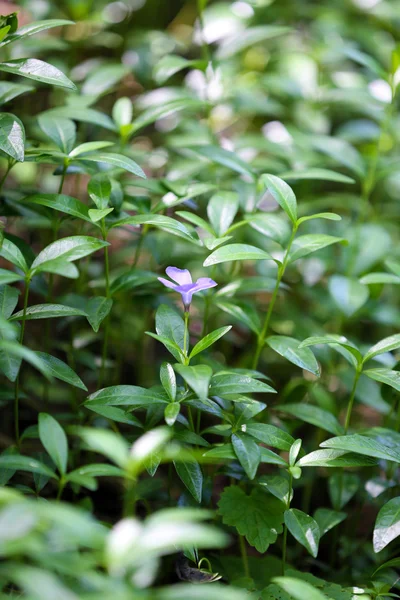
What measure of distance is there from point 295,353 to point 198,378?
0.31m

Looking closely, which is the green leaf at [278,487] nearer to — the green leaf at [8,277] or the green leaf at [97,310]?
the green leaf at [97,310]

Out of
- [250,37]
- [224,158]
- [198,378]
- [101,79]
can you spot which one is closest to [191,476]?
[198,378]

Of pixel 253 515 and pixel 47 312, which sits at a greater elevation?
pixel 47 312

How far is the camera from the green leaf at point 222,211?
122 cm

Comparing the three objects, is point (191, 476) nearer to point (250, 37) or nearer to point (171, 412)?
point (171, 412)

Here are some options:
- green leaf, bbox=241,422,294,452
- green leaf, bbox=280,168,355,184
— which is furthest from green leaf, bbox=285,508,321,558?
green leaf, bbox=280,168,355,184

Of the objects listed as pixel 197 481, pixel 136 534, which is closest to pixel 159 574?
pixel 197 481

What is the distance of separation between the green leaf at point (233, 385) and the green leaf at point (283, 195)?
319mm

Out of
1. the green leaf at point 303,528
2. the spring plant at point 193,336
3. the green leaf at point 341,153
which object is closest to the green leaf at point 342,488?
the spring plant at point 193,336

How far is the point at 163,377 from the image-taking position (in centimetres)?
100

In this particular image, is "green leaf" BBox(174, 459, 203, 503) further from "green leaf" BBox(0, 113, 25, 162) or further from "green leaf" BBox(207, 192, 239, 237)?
"green leaf" BBox(0, 113, 25, 162)

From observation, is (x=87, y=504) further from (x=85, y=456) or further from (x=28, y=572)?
(x=28, y=572)

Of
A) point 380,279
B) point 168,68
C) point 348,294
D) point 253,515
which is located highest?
point 168,68

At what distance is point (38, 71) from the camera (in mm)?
1115
